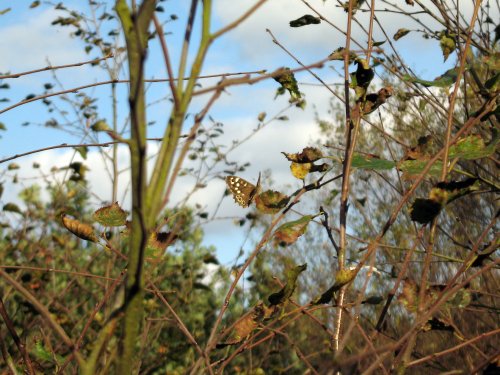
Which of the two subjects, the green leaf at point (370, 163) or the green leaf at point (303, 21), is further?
the green leaf at point (303, 21)

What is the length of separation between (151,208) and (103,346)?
183mm

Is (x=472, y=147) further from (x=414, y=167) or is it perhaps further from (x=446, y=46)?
(x=446, y=46)

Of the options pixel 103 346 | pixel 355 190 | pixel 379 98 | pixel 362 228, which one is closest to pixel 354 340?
pixel 362 228

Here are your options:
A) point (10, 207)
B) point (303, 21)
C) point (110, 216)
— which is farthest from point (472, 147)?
point (10, 207)

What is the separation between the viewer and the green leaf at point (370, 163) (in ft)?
4.46

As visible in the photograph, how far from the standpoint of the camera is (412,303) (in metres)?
1.23

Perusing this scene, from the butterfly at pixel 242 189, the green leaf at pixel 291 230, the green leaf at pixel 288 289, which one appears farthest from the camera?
the butterfly at pixel 242 189

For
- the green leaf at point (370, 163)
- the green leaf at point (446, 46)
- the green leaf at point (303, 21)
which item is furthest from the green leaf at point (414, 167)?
the green leaf at point (446, 46)

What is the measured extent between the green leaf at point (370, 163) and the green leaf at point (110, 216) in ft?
1.51

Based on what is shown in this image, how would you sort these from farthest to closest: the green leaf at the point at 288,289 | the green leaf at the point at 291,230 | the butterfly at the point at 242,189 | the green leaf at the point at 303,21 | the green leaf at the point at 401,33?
the green leaf at the point at 401,33 → the green leaf at the point at 303,21 → the butterfly at the point at 242,189 → the green leaf at the point at 291,230 → the green leaf at the point at 288,289

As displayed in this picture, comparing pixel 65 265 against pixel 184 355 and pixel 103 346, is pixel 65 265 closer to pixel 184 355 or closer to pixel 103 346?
Result: pixel 184 355

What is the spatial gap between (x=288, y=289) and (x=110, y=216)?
364mm

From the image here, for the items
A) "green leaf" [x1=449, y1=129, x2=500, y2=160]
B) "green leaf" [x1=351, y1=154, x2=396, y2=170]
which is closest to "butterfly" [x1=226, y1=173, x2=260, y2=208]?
"green leaf" [x1=351, y1=154, x2=396, y2=170]

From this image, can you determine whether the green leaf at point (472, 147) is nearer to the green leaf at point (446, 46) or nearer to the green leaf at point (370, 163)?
the green leaf at point (370, 163)
